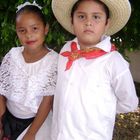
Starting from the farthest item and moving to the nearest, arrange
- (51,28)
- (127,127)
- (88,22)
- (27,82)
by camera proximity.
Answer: (127,127) → (51,28) → (27,82) → (88,22)

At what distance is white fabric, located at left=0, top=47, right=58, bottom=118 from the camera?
→ 2.62 meters

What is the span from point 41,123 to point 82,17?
79cm

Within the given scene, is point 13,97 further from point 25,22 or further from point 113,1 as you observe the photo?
point 113,1

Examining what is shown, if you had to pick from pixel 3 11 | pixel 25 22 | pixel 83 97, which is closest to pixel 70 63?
pixel 83 97

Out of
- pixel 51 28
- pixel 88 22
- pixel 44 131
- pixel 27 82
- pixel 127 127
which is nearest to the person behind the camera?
pixel 88 22

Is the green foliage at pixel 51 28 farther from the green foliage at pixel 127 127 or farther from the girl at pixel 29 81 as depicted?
the green foliage at pixel 127 127

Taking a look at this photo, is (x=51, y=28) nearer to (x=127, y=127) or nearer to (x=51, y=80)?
(x=51, y=80)

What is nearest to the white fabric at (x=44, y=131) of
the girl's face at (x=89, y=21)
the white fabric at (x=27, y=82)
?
the white fabric at (x=27, y=82)

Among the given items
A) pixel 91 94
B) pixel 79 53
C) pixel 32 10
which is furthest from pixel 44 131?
pixel 32 10

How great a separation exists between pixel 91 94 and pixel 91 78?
0.33ft

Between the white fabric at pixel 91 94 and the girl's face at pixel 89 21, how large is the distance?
0.10m

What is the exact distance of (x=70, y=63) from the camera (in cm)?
253

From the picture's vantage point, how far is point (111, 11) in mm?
2529

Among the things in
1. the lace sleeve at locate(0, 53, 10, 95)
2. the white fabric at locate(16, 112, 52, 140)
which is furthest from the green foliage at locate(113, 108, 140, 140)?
the lace sleeve at locate(0, 53, 10, 95)
